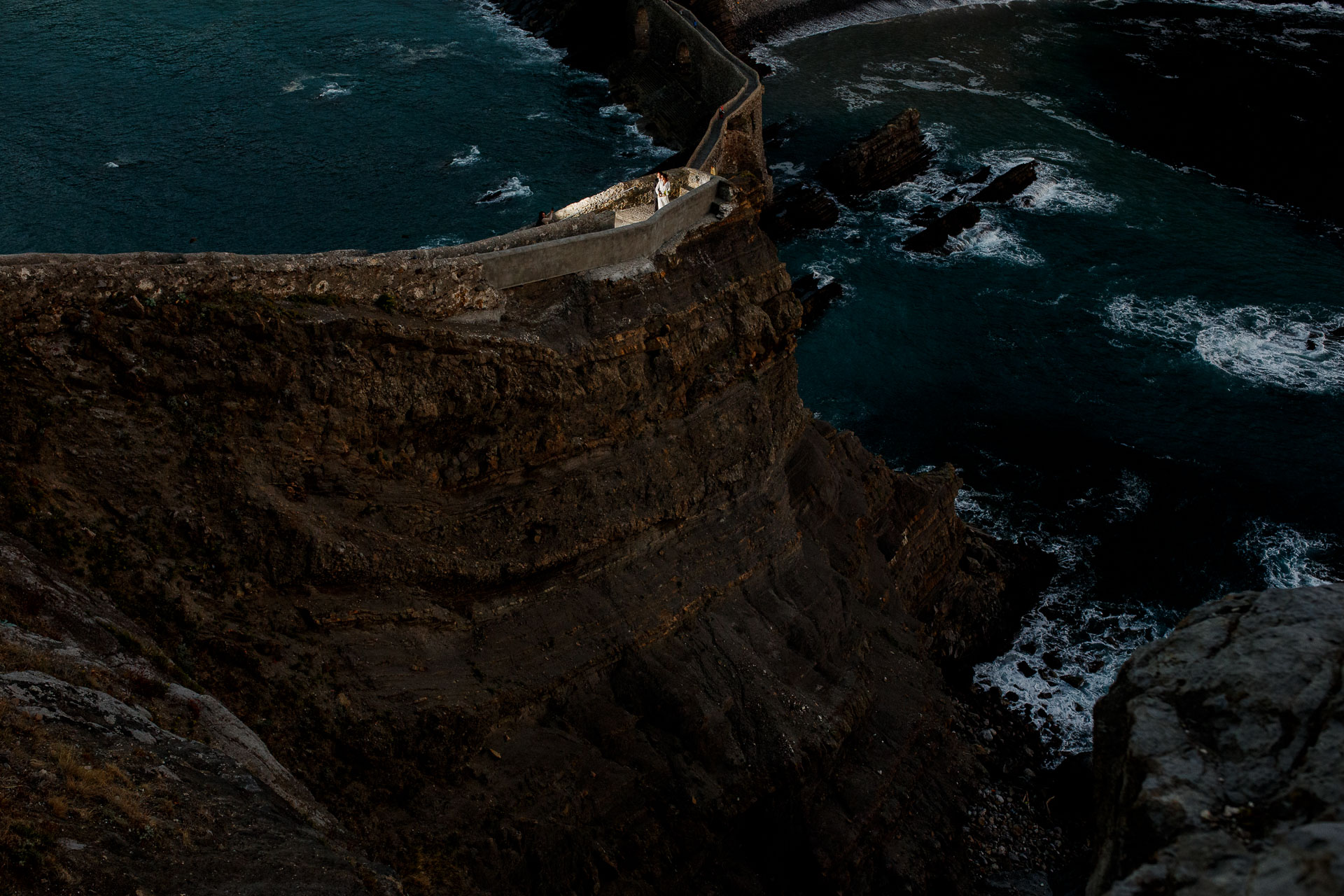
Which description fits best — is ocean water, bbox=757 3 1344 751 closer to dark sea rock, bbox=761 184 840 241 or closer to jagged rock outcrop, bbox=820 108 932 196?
dark sea rock, bbox=761 184 840 241

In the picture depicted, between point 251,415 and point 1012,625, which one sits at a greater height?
point 251,415

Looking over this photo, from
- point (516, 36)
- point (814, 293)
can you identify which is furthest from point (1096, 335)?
point (516, 36)

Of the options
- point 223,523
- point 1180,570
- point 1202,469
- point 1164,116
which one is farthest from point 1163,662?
point 1164,116

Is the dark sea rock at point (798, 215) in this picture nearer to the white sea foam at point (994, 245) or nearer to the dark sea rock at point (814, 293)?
the dark sea rock at point (814, 293)

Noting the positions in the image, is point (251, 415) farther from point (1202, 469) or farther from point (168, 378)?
point (1202, 469)

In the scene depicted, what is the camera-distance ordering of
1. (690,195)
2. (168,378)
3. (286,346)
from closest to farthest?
(168,378), (286,346), (690,195)

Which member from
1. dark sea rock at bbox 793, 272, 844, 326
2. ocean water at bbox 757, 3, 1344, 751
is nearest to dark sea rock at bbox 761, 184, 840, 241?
ocean water at bbox 757, 3, 1344, 751
